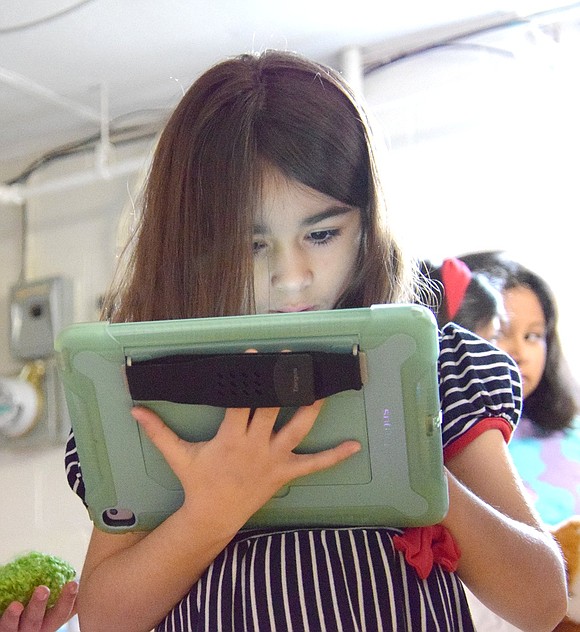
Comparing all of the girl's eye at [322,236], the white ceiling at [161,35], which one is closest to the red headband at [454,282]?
the white ceiling at [161,35]

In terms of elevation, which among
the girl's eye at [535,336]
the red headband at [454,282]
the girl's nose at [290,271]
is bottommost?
the girl's eye at [535,336]

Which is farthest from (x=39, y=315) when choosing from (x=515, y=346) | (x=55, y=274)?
(x=515, y=346)

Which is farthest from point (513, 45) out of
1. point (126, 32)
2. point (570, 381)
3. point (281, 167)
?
point (281, 167)

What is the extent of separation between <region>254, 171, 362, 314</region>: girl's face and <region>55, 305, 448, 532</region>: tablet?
0.14 meters

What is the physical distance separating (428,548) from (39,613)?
0.53 m

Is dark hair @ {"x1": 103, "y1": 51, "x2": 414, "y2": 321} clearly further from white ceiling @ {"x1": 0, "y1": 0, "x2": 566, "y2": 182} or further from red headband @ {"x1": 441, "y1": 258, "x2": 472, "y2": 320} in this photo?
white ceiling @ {"x1": 0, "y1": 0, "x2": 566, "y2": 182}

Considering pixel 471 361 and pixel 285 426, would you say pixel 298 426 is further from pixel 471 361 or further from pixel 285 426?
pixel 471 361

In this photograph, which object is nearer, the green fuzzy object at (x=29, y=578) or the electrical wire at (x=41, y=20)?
the green fuzzy object at (x=29, y=578)

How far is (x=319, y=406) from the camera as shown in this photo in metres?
0.47

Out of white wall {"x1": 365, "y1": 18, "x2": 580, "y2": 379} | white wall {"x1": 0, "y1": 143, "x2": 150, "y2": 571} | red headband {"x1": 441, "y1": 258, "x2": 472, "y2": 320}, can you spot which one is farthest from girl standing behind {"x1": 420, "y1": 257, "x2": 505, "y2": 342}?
white wall {"x1": 0, "y1": 143, "x2": 150, "y2": 571}

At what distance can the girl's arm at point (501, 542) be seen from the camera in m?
0.51

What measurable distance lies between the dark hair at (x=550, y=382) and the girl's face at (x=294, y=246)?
86 cm

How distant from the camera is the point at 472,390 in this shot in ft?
1.91

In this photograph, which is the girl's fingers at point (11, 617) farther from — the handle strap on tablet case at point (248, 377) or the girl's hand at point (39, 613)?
the handle strap on tablet case at point (248, 377)
